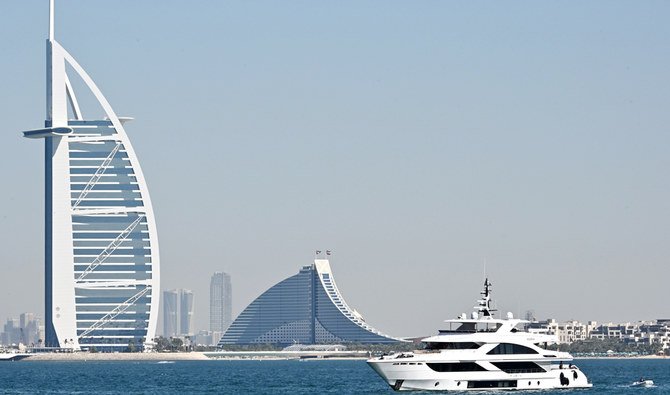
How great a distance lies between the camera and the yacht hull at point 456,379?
96.7 m

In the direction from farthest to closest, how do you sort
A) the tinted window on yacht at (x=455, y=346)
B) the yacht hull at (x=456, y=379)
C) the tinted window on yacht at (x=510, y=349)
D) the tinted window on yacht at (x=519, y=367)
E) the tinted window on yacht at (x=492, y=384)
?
the tinted window on yacht at (x=519, y=367) < the tinted window on yacht at (x=510, y=349) < the tinted window on yacht at (x=492, y=384) < the tinted window on yacht at (x=455, y=346) < the yacht hull at (x=456, y=379)

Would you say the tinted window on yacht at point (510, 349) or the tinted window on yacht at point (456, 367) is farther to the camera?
the tinted window on yacht at point (510, 349)

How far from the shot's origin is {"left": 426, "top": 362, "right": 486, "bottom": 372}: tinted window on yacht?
9675 centimetres

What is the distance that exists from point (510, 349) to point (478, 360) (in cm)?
231

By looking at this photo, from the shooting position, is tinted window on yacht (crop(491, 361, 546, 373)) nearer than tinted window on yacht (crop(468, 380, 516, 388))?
No

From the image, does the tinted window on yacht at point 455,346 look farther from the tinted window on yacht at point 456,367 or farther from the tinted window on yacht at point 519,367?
the tinted window on yacht at point 519,367

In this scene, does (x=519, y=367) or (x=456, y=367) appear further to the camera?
(x=519, y=367)

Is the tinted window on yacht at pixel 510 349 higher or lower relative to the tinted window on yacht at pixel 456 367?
higher

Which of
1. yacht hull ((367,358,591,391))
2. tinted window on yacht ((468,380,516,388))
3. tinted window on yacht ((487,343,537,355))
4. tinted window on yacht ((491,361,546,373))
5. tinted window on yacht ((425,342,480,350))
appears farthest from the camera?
tinted window on yacht ((491,361,546,373))

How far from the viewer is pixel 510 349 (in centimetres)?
9819

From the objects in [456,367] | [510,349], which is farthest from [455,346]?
[510,349]

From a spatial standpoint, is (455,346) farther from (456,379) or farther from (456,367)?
(456,379)

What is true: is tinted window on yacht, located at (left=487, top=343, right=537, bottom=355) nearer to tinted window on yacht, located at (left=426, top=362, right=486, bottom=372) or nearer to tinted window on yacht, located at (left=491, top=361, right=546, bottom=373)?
tinted window on yacht, located at (left=491, top=361, right=546, bottom=373)

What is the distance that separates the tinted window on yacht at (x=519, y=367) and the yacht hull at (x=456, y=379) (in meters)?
0.24
